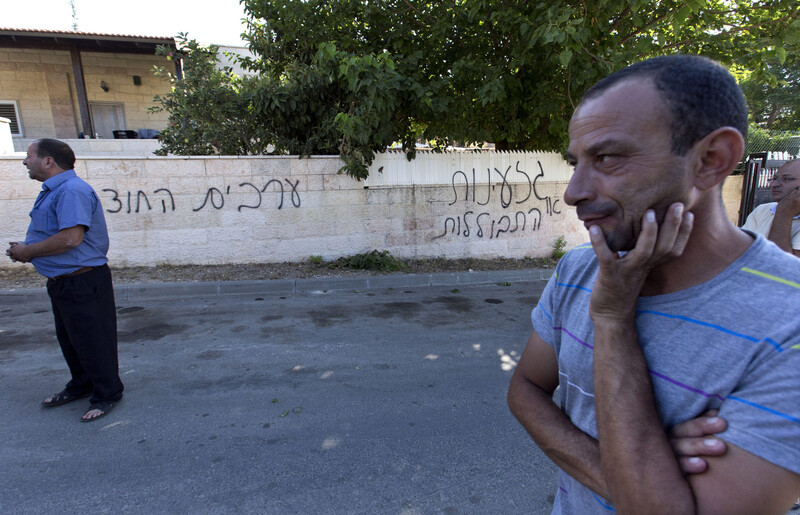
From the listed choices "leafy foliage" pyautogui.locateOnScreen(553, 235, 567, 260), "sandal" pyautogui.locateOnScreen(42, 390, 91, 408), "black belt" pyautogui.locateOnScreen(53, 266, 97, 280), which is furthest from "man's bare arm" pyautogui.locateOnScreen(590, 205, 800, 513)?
"leafy foliage" pyautogui.locateOnScreen(553, 235, 567, 260)

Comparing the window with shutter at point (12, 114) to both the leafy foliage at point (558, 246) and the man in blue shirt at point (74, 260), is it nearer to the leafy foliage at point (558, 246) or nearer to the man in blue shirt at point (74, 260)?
the man in blue shirt at point (74, 260)

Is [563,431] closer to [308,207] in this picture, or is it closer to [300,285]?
[300,285]

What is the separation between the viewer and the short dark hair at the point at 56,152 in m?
3.24

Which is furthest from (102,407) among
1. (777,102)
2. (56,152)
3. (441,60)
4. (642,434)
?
(777,102)

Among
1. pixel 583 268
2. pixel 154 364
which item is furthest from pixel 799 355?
pixel 154 364

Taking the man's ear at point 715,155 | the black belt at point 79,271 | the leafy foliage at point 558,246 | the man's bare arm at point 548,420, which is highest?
the man's ear at point 715,155

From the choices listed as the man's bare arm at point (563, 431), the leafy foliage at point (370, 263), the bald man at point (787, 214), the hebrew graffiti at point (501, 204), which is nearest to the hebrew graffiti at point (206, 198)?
the leafy foliage at point (370, 263)

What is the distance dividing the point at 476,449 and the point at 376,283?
15.4 feet

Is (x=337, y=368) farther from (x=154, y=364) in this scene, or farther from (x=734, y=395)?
(x=734, y=395)

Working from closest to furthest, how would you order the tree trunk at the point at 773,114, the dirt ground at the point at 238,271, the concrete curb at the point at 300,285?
the concrete curb at the point at 300,285 < the dirt ground at the point at 238,271 < the tree trunk at the point at 773,114

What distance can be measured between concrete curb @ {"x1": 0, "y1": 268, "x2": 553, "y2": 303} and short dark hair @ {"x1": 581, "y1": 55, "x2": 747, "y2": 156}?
21.3ft

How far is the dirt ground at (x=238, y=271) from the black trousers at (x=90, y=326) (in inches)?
149

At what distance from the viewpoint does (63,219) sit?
3.13m

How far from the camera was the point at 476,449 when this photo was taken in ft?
9.62
